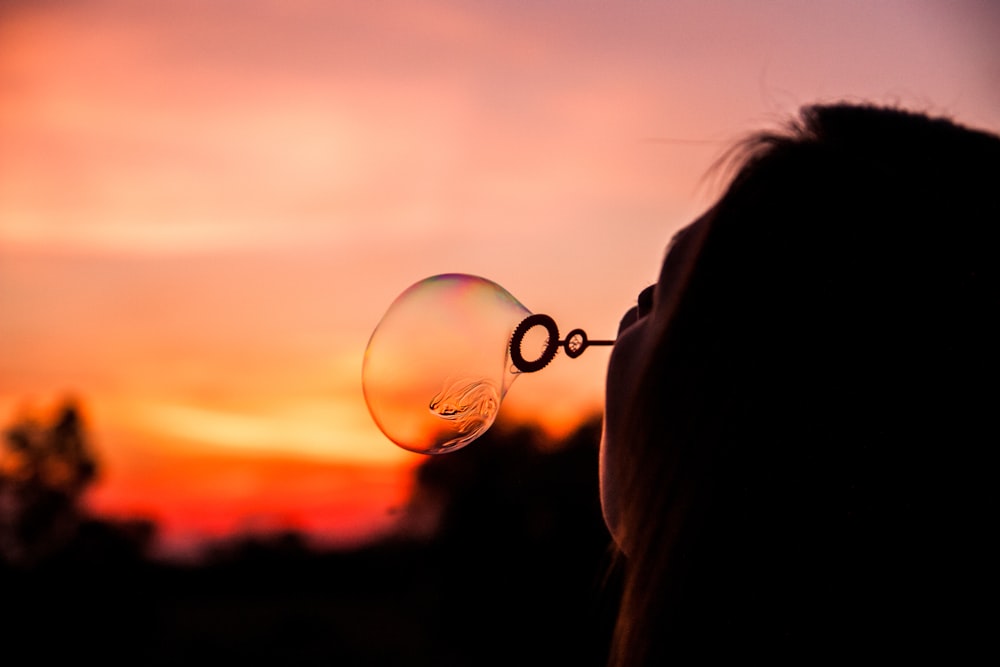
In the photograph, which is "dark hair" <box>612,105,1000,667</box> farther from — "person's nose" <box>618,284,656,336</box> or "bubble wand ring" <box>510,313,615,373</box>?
"bubble wand ring" <box>510,313,615,373</box>

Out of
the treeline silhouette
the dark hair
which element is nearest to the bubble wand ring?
the dark hair

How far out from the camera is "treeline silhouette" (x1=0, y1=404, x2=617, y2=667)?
17641mm

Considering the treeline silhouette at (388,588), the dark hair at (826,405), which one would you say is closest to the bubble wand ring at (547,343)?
A: the dark hair at (826,405)

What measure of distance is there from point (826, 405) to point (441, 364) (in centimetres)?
115

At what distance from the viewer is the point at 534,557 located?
1842 centimetres

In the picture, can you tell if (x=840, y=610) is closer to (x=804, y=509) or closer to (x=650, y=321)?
(x=804, y=509)

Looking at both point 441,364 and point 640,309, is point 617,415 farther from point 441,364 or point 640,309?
point 441,364

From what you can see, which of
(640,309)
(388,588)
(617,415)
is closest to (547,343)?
(640,309)

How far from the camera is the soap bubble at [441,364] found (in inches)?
79.8

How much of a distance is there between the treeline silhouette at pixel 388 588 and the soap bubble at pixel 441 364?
1474 centimetres

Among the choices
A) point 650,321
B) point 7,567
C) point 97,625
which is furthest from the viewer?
point 7,567

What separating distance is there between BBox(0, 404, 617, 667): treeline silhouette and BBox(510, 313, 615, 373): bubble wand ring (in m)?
15.2

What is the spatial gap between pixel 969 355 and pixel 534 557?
17931 millimetres

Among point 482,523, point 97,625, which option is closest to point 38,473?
point 97,625
